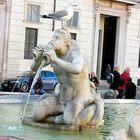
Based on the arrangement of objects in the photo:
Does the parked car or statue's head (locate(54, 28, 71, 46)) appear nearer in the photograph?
statue's head (locate(54, 28, 71, 46))

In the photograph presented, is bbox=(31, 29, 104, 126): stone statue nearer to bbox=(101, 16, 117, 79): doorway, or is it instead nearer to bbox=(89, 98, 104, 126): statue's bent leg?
bbox=(89, 98, 104, 126): statue's bent leg

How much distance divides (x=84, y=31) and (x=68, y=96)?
24.1 m

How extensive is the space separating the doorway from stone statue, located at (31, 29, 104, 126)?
1070 inches

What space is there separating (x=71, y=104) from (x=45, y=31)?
21797 mm

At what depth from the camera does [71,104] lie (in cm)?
764

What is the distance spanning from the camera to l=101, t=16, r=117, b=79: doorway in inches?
1384

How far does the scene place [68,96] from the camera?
774 centimetres

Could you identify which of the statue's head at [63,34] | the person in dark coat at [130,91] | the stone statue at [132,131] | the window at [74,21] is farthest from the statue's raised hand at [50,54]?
the window at [74,21]

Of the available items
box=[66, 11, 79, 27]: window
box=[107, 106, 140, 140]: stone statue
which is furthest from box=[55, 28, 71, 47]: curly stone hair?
box=[66, 11, 79, 27]: window

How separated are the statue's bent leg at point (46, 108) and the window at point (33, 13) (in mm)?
21333

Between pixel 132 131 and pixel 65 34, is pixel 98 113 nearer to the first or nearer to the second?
pixel 65 34

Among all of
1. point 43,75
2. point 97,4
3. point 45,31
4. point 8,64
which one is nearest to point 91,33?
point 97,4

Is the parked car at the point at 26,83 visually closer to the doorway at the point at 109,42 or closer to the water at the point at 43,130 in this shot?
the doorway at the point at 109,42

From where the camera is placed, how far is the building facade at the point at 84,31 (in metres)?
27.8
